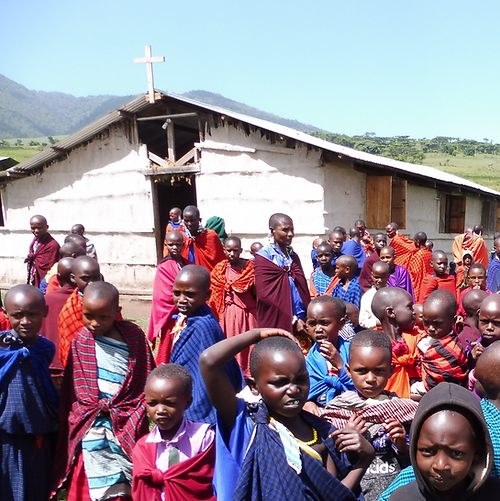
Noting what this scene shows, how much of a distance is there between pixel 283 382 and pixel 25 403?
167 cm

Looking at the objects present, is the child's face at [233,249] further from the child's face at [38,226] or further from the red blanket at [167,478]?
the red blanket at [167,478]

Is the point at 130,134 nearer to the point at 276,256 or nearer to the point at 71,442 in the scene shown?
the point at 276,256

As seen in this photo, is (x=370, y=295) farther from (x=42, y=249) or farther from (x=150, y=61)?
(x=150, y=61)

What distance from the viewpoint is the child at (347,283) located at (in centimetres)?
495

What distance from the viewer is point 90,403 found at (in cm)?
272

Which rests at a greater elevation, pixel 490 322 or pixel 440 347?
pixel 490 322

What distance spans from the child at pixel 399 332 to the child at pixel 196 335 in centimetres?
107

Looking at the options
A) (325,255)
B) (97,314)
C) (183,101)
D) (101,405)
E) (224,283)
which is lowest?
(101,405)

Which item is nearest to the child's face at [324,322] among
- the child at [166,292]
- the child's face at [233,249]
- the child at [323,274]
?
the child at [166,292]

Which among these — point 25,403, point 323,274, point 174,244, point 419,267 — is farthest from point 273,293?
point 419,267

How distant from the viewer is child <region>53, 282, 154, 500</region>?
2.68 meters

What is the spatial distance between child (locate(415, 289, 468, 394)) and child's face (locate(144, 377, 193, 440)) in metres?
1.61

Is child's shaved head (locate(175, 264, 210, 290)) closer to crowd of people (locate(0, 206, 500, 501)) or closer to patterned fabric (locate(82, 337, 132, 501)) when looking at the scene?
crowd of people (locate(0, 206, 500, 501))

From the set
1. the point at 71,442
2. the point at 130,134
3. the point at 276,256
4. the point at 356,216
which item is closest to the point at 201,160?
the point at 130,134
